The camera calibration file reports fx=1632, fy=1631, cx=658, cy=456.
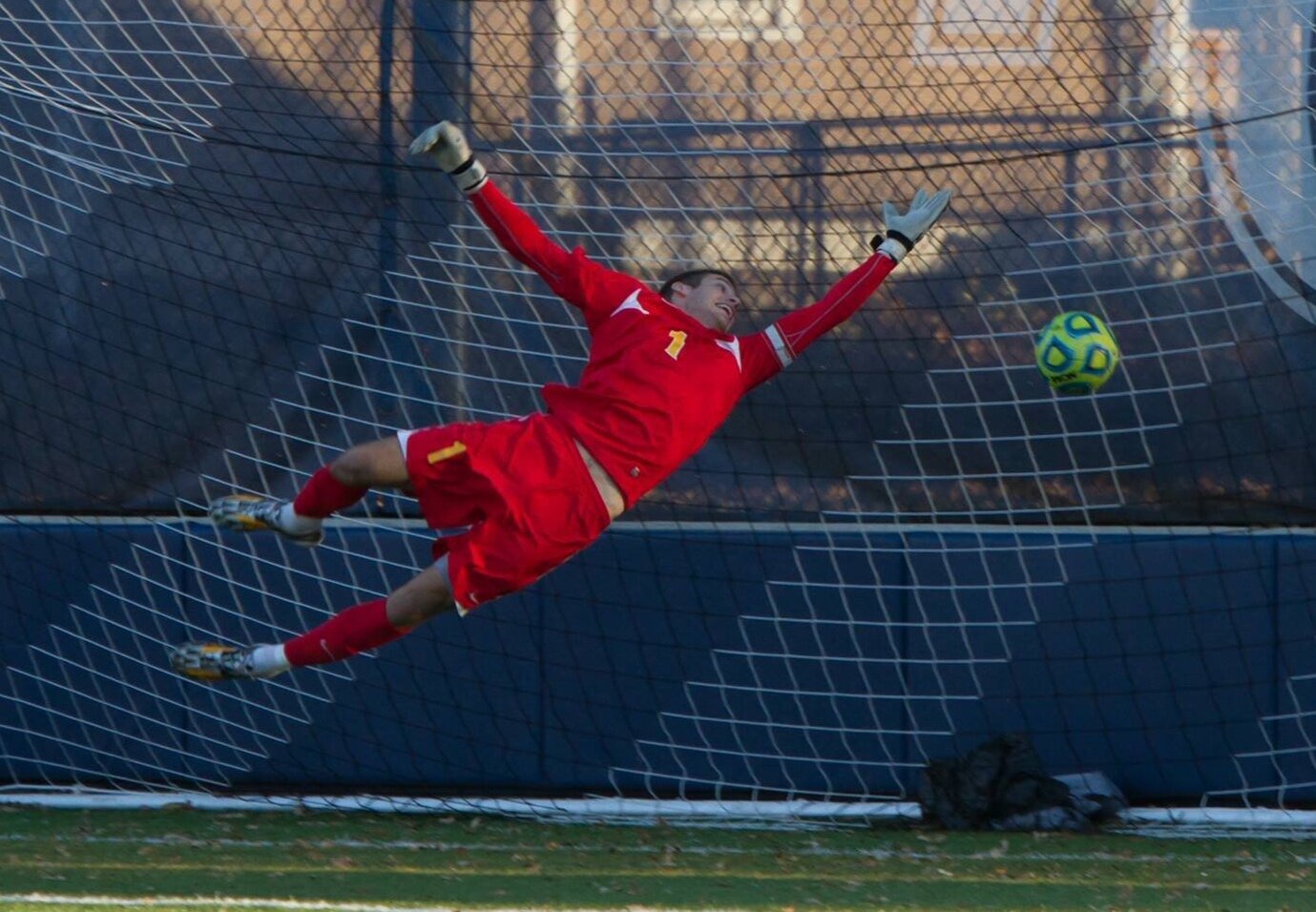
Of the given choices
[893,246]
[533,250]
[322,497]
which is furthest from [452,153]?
[893,246]

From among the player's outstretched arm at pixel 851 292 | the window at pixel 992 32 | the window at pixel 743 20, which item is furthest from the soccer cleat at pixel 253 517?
the window at pixel 992 32

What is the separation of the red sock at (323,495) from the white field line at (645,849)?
145cm

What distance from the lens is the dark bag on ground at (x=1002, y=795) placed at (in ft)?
19.9

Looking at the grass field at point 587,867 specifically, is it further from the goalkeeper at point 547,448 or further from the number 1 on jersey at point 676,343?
the number 1 on jersey at point 676,343

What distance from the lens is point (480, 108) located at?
667 centimetres

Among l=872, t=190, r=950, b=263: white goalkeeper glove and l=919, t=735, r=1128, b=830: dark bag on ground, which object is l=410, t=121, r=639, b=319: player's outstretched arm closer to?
l=872, t=190, r=950, b=263: white goalkeeper glove

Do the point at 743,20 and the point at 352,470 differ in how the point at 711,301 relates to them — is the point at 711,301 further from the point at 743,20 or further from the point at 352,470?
the point at 743,20

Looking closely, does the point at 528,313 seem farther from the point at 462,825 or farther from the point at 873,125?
the point at 462,825

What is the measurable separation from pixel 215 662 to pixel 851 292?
2.30 metres

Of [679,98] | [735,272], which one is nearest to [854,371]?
[735,272]

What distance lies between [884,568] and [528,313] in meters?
1.80

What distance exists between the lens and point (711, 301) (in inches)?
203

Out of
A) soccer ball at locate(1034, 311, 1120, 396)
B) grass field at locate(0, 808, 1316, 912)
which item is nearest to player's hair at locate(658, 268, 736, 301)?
soccer ball at locate(1034, 311, 1120, 396)

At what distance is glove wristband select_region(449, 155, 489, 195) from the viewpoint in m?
4.93
